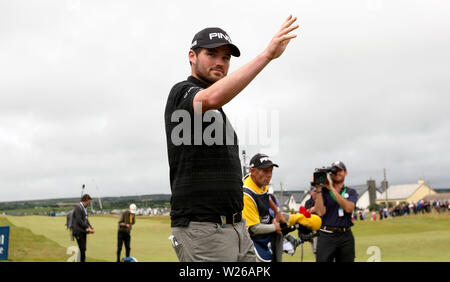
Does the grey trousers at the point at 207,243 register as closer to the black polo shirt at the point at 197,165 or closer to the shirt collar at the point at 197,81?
the black polo shirt at the point at 197,165

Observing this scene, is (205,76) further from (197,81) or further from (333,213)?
(333,213)

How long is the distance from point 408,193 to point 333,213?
120366 millimetres

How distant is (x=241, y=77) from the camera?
2.52 meters

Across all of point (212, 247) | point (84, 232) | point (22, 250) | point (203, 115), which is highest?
point (203, 115)

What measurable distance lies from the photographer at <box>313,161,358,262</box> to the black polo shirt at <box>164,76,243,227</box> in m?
5.71

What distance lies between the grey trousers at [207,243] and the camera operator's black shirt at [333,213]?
5.72m

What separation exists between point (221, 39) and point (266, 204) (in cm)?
440

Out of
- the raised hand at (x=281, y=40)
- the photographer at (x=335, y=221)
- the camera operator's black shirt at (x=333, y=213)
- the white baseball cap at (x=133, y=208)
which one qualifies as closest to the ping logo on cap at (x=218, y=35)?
the raised hand at (x=281, y=40)

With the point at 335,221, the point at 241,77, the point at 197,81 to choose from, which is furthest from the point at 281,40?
the point at 335,221

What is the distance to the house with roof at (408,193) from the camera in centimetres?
11719

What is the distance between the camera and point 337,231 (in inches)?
328

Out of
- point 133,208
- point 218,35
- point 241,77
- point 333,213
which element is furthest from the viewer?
point 133,208
